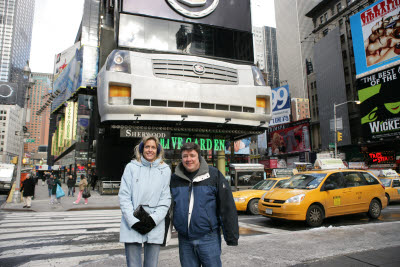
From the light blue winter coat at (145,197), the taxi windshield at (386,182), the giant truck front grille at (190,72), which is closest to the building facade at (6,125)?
the giant truck front grille at (190,72)

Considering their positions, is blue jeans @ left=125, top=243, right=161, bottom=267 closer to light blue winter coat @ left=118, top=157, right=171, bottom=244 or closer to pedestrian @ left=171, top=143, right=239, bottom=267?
light blue winter coat @ left=118, top=157, right=171, bottom=244

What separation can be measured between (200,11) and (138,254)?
23.2m

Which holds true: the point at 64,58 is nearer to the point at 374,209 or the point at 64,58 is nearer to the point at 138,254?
the point at 374,209

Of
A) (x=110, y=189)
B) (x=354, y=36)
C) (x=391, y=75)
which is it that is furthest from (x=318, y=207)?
(x=354, y=36)

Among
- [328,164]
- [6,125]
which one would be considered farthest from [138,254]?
[6,125]

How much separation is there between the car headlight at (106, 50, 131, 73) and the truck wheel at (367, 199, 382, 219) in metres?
14.4

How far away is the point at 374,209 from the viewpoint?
896 cm

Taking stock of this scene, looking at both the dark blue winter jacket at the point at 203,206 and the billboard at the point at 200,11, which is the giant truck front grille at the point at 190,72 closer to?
the billboard at the point at 200,11

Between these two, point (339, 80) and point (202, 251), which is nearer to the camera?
point (202, 251)

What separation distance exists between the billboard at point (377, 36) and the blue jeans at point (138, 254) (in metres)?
40.4

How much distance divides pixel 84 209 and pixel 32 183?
2.81 m

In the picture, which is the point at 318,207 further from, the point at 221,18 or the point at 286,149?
Result: the point at 286,149

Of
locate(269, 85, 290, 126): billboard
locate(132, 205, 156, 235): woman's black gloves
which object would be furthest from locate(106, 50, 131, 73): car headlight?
locate(269, 85, 290, 126): billboard

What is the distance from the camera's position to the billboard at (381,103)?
110 feet
